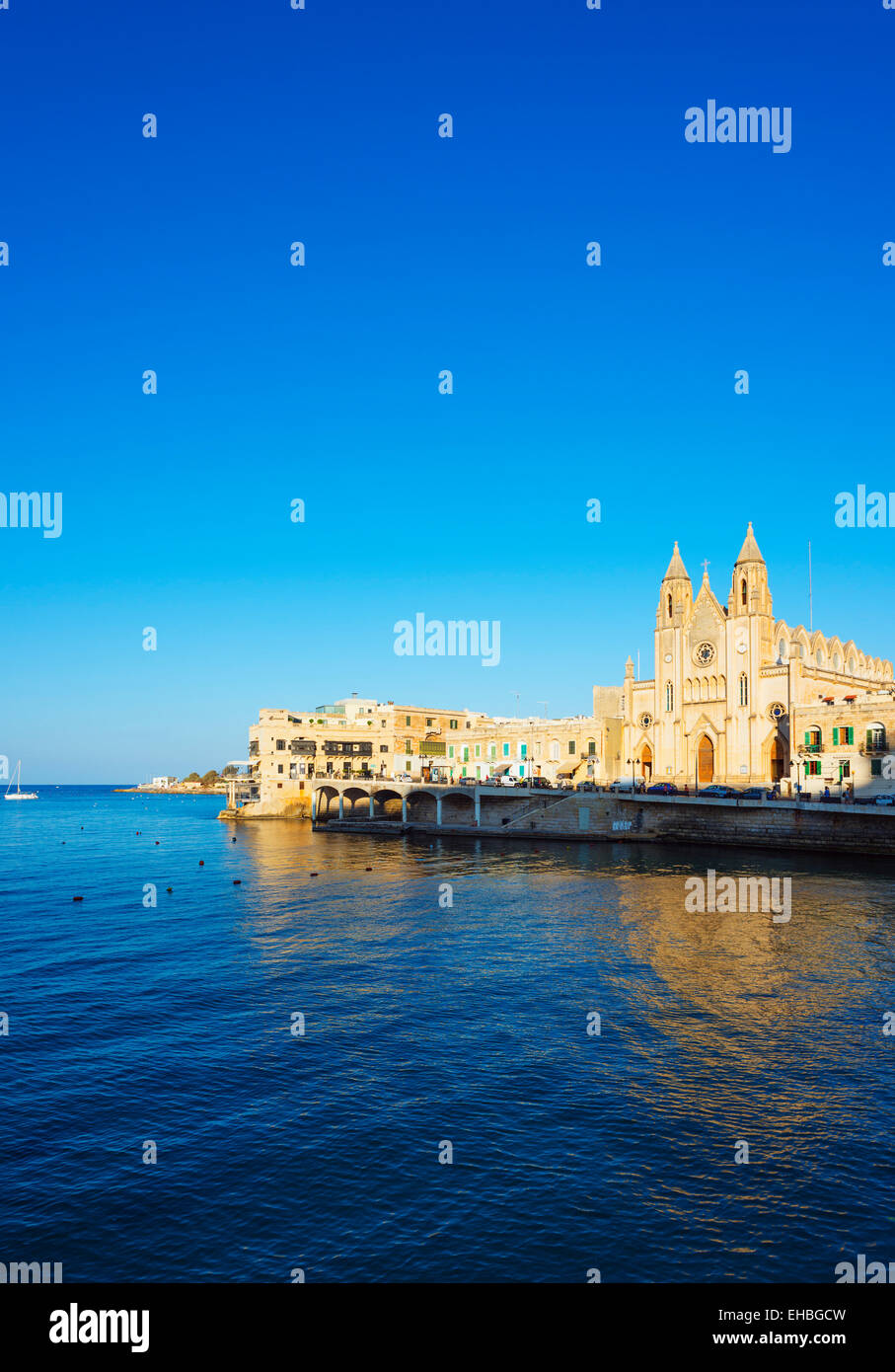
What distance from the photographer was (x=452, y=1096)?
2095cm

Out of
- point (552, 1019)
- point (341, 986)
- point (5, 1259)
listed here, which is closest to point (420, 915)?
point (341, 986)

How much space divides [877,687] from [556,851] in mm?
42205

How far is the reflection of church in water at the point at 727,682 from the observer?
83.8 m

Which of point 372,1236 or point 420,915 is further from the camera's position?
point 420,915

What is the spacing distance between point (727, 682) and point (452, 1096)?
74.3 m

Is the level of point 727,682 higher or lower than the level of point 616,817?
higher

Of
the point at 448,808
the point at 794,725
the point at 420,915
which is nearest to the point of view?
the point at 420,915

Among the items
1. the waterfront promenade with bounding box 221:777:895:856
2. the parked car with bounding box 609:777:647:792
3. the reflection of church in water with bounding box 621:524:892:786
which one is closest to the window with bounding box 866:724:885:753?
the waterfront promenade with bounding box 221:777:895:856

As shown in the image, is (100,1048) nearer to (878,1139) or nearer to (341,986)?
(341,986)

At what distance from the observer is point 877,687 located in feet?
294

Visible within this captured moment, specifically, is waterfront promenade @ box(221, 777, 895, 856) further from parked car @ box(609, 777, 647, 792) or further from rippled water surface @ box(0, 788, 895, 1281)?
rippled water surface @ box(0, 788, 895, 1281)

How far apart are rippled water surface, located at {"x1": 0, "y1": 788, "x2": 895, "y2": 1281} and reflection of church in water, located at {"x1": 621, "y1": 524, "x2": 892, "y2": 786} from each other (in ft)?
136

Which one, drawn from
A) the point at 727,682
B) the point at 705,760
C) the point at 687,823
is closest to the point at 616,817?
the point at 687,823

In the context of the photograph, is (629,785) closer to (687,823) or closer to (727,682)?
(687,823)
